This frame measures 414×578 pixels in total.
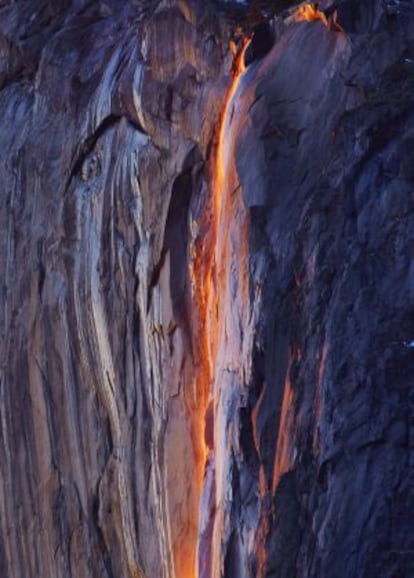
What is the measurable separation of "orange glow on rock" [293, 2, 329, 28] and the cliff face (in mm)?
57

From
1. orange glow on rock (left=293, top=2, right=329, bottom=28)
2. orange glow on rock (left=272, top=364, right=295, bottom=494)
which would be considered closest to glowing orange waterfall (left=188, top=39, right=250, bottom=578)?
orange glow on rock (left=293, top=2, right=329, bottom=28)

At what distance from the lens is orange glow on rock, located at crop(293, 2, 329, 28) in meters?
10.3

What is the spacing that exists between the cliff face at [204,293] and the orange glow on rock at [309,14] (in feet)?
0.19

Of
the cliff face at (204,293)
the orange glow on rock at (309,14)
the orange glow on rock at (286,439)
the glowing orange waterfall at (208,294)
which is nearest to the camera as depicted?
the cliff face at (204,293)

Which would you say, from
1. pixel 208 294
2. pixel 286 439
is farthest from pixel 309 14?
pixel 286 439

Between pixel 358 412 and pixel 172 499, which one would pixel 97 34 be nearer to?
pixel 172 499

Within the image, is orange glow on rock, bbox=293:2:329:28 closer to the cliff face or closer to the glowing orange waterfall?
the cliff face

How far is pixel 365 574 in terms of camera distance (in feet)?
27.0

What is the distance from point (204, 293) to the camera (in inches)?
449

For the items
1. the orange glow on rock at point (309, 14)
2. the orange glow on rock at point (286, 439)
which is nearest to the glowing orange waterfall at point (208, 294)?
the orange glow on rock at point (309, 14)

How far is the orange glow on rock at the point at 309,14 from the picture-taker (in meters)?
10.3

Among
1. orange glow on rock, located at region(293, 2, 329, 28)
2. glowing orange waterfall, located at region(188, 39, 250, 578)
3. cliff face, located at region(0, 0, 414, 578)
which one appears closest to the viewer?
cliff face, located at region(0, 0, 414, 578)

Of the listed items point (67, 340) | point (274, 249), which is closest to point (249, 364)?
point (274, 249)

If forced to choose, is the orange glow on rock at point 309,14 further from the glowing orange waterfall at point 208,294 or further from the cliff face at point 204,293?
the glowing orange waterfall at point 208,294
